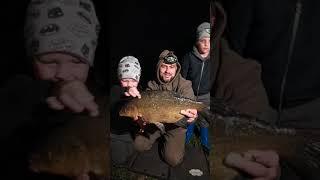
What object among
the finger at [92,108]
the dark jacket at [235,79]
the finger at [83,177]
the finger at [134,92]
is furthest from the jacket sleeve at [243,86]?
the finger at [83,177]

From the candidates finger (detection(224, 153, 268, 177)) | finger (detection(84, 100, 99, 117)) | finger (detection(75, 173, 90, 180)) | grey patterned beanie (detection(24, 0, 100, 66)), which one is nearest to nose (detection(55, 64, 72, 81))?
grey patterned beanie (detection(24, 0, 100, 66))

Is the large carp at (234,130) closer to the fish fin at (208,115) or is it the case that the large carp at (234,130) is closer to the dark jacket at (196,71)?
the fish fin at (208,115)

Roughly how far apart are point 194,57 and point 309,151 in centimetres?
116

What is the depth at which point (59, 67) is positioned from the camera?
114 inches

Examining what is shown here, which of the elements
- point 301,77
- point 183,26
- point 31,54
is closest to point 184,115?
point 183,26

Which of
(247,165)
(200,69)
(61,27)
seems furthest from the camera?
(247,165)

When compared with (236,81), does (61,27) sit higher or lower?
higher

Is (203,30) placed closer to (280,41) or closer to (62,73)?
(280,41)

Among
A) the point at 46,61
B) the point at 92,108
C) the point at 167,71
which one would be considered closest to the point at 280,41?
the point at 167,71

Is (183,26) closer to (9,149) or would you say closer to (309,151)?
(309,151)

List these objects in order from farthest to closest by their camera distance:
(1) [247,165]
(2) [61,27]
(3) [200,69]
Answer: (1) [247,165] < (3) [200,69] < (2) [61,27]

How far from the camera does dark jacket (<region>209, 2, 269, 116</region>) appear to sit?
9.59ft

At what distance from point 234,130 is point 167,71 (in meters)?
0.69

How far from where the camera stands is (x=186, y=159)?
305 cm
